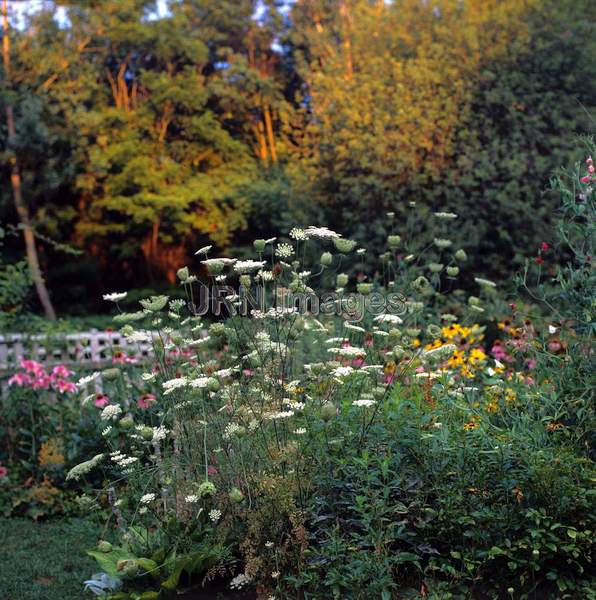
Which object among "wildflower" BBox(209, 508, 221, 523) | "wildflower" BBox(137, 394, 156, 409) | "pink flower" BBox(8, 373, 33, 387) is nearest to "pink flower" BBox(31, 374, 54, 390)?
"pink flower" BBox(8, 373, 33, 387)

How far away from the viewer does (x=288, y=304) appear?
3523mm

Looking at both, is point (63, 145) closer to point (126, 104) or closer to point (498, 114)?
point (126, 104)

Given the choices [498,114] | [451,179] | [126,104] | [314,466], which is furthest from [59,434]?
[126,104]

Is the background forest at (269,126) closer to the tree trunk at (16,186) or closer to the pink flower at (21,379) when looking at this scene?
the tree trunk at (16,186)

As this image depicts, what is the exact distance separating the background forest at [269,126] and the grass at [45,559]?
9.65ft

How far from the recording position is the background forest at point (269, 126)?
1070 cm

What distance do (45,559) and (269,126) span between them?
1584 centimetres

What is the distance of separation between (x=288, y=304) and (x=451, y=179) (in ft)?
24.5

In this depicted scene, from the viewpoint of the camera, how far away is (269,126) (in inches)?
757

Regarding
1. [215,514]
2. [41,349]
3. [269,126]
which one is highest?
[269,126]

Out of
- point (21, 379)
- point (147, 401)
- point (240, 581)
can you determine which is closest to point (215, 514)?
Result: point (240, 581)

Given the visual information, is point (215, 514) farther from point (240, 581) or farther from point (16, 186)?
point (16, 186)

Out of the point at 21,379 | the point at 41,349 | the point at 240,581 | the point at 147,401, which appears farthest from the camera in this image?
the point at 41,349

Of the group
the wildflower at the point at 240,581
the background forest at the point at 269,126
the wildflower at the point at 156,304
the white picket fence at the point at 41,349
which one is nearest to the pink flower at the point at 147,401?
the white picket fence at the point at 41,349
